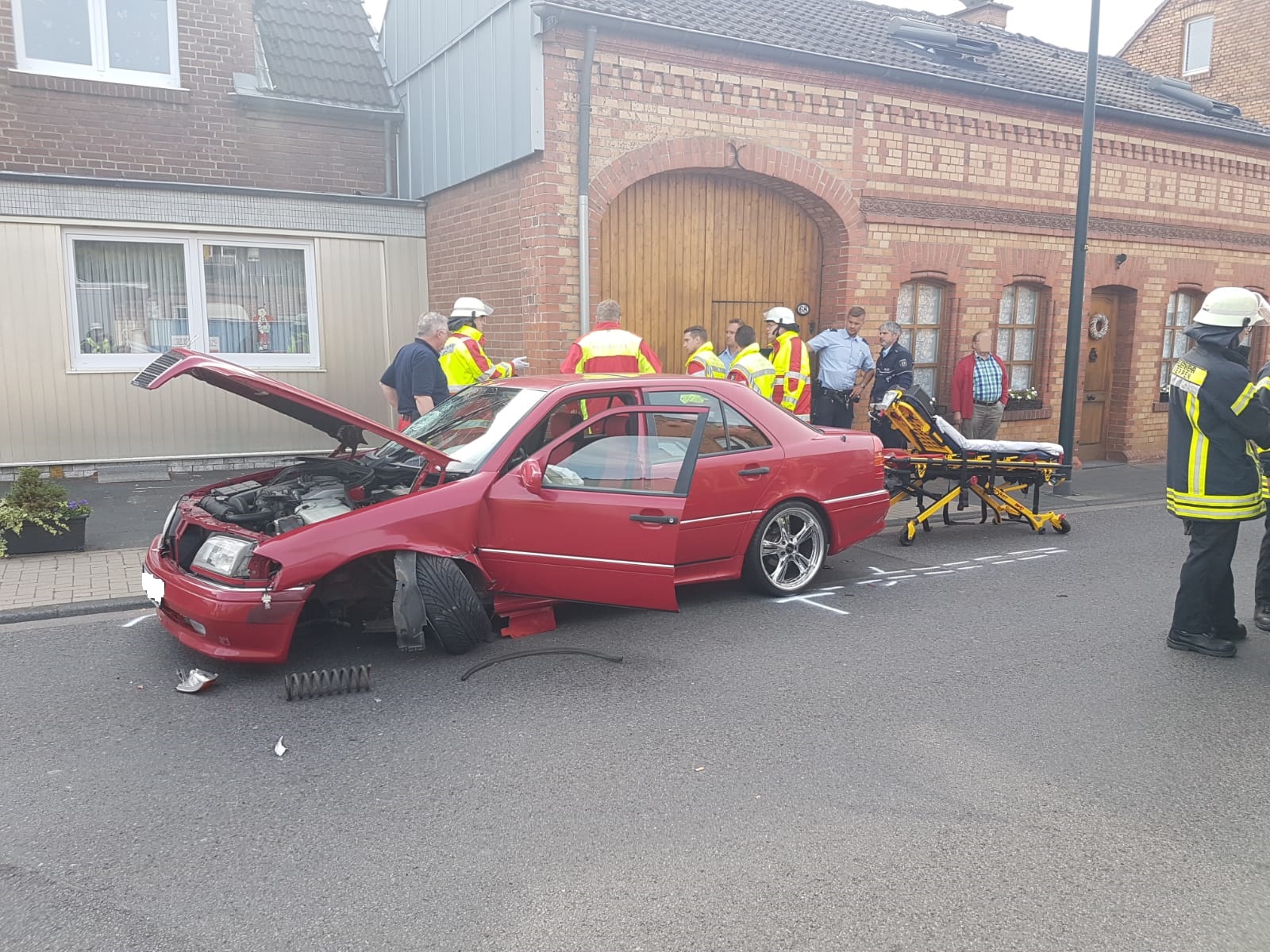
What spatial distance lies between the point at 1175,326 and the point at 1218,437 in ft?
37.7

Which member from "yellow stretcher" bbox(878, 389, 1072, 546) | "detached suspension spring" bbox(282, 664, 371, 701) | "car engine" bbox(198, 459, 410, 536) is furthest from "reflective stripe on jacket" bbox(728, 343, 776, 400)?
"detached suspension spring" bbox(282, 664, 371, 701)

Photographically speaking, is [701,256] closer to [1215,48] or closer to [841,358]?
[841,358]

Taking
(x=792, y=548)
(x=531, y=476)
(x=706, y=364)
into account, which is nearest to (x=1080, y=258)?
(x=706, y=364)

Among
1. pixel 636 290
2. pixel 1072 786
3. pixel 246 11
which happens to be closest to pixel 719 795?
pixel 1072 786

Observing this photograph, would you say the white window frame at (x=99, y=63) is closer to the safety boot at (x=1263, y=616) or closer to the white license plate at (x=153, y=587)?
the white license plate at (x=153, y=587)

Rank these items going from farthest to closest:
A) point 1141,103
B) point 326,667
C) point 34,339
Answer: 1. point 1141,103
2. point 34,339
3. point 326,667

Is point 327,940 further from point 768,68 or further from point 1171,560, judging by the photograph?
point 768,68

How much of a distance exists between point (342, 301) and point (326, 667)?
24.8ft

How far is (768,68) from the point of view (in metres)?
10.7

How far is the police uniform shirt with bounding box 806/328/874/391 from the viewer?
35.4 ft

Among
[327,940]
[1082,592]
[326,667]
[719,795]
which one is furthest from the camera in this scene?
[1082,592]

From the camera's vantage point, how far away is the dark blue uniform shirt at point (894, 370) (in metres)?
10.7

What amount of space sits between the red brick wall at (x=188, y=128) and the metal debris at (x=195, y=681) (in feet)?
27.6

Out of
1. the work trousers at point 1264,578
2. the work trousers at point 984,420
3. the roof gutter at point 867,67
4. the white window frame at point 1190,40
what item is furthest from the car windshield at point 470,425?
the white window frame at point 1190,40
